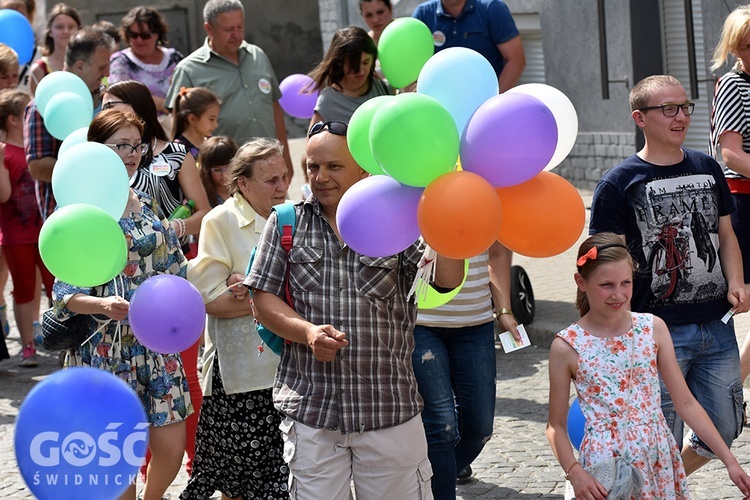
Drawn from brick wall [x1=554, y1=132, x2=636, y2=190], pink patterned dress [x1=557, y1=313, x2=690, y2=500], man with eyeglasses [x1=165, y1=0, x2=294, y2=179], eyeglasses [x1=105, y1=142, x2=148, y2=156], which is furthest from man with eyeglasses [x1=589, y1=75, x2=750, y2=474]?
brick wall [x1=554, y1=132, x2=636, y2=190]

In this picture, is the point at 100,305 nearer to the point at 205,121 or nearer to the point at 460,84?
the point at 460,84

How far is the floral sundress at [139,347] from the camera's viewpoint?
16.8 ft

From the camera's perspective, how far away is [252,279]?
172 inches

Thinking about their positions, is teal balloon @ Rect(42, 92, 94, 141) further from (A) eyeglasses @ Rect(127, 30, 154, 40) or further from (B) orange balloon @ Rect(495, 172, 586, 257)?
(B) orange balloon @ Rect(495, 172, 586, 257)

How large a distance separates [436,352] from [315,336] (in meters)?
1.30

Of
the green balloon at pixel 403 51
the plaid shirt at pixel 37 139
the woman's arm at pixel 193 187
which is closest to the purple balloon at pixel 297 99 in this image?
the green balloon at pixel 403 51

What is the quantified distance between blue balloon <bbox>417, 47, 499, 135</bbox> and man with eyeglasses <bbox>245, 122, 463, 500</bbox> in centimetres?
40

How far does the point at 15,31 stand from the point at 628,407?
7900mm

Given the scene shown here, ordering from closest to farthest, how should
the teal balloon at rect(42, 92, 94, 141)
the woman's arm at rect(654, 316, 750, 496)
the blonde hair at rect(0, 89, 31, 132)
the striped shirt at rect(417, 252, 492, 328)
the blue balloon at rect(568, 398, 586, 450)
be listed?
the woman's arm at rect(654, 316, 750, 496), the blue balloon at rect(568, 398, 586, 450), the striped shirt at rect(417, 252, 492, 328), the teal balloon at rect(42, 92, 94, 141), the blonde hair at rect(0, 89, 31, 132)

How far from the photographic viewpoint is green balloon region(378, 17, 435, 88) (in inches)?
295

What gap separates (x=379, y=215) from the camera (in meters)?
3.82

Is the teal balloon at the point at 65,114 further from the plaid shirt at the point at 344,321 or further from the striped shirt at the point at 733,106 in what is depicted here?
the striped shirt at the point at 733,106

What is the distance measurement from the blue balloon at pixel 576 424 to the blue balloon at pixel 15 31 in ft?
24.7

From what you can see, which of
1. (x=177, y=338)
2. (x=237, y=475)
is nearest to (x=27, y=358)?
(x=237, y=475)
